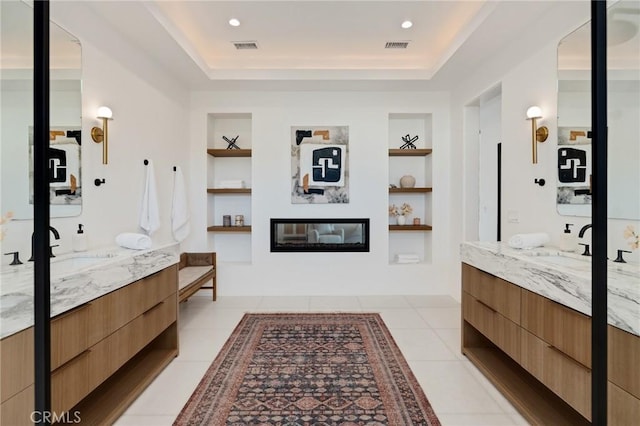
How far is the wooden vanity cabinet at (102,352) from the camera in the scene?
55.3 inches

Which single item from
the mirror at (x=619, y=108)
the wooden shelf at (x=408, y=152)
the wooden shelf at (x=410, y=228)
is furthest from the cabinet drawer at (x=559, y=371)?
the wooden shelf at (x=408, y=152)

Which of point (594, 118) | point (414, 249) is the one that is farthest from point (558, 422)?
point (414, 249)

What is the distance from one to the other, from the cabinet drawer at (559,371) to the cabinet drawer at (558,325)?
0.14 ft

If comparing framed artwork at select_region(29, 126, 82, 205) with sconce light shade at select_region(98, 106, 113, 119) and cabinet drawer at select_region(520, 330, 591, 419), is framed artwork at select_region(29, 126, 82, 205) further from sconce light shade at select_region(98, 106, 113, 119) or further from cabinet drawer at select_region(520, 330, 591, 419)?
cabinet drawer at select_region(520, 330, 591, 419)

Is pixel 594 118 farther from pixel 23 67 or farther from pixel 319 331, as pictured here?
pixel 319 331

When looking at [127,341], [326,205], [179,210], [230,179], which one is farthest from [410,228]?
[127,341]

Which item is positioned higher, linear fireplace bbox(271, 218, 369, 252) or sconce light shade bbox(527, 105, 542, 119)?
sconce light shade bbox(527, 105, 542, 119)

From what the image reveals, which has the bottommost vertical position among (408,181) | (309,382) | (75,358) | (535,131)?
(309,382)

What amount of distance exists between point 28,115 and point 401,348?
322 cm

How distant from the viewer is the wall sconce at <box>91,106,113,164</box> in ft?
9.04

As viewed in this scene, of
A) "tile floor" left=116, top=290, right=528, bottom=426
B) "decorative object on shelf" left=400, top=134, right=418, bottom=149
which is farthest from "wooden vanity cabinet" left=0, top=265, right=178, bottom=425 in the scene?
"decorative object on shelf" left=400, top=134, right=418, bottom=149

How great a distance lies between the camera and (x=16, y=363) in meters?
1.39

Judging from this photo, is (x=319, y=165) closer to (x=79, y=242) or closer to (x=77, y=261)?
(x=79, y=242)

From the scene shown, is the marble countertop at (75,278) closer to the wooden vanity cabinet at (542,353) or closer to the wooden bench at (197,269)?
the wooden bench at (197,269)
